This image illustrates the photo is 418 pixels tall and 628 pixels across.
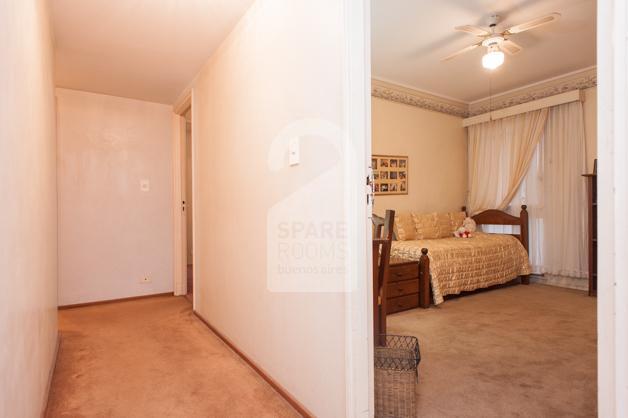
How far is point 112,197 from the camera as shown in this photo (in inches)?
163

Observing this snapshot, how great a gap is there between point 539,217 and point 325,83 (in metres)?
4.54

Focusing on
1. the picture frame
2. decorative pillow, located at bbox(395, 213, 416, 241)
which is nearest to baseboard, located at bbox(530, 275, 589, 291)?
decorative pillow, located at bbox(395, 213, 416, 241)

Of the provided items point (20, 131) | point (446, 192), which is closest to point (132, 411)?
point (20, 131)

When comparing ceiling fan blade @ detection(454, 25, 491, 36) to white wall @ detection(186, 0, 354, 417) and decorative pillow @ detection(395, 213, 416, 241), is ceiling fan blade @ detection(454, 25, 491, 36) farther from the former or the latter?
decorative pillow @ detection(395, 213, 416, 241)

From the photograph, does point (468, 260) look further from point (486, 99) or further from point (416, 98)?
point (486, 99)

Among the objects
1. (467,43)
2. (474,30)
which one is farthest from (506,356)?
(467,43)

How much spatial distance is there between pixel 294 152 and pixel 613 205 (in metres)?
1.37

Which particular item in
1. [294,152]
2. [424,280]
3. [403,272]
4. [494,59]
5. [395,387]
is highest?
[494,59]

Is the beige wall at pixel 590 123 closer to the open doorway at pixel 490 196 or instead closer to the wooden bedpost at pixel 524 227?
the open doorway at pixel 490 196

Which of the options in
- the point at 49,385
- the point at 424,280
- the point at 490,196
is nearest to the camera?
the point at 49,385

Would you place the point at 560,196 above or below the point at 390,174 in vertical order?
below

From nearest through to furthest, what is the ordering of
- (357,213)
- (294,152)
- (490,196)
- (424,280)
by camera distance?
(357,213) → (294,152) → (424,280) → (490,196)

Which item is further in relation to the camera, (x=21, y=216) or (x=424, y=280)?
(x=424, y=280)

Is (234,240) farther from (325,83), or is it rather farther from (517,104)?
(517,104)
